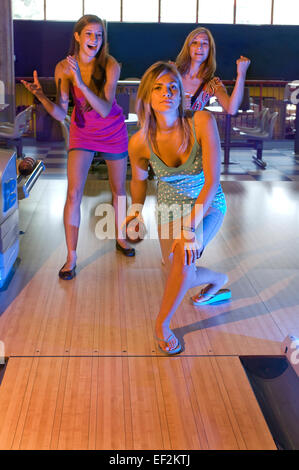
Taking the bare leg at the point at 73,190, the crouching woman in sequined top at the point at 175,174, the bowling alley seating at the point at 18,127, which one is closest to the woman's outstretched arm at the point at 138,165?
the crouching woman in sequined top at the point at 175,174

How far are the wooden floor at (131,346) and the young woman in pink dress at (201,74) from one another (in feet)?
3.36

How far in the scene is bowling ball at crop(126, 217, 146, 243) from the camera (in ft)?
8.83

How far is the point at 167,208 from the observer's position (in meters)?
2.79

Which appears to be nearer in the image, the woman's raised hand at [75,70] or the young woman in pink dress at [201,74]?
the woman's raised hand at [75,70]

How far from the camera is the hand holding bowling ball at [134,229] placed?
2691 mm

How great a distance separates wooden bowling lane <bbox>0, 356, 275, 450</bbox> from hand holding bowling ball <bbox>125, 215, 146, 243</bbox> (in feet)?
1.67

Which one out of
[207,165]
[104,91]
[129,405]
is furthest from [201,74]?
[129,405]

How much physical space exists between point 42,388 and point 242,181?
4.81m

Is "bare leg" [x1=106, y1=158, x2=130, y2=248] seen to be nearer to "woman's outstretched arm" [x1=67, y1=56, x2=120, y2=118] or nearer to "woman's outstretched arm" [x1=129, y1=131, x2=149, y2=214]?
"woman's outstretched arm" [x1=67, y1=56, x2=120, y2=118]

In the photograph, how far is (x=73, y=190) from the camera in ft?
11.7

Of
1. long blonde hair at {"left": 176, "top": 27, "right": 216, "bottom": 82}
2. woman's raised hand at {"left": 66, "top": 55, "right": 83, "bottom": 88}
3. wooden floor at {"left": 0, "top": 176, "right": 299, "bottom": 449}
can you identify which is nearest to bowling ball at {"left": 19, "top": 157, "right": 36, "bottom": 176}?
wooden floor at {"left": 0, "top": 176, "right": 299, "bottom": 449}

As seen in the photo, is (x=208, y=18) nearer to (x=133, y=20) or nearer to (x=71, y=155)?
(x=133, y=20)

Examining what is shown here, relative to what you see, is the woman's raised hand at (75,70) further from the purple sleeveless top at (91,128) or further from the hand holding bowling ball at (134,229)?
the hand holding bowling ball at (134,229)

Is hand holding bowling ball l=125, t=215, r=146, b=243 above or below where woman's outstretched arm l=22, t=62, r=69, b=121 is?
below
